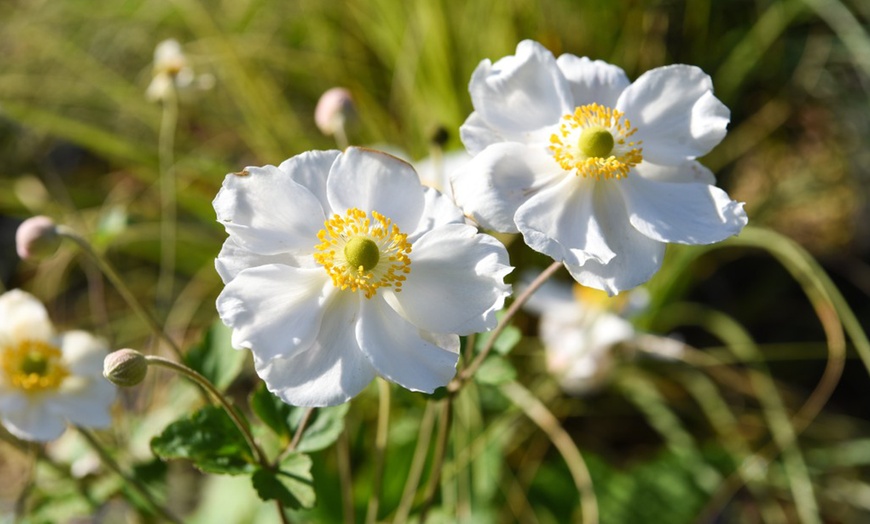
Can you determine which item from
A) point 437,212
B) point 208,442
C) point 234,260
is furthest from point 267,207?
point 208,442

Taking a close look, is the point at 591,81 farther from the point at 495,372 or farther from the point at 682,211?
the point at 495,372

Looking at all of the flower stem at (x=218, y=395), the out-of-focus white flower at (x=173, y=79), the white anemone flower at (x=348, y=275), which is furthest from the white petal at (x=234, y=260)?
the out-of-focus white flower at (x=173, y=79)

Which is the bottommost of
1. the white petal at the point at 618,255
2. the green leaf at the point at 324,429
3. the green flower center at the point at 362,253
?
the green leaf at the point at 324,429

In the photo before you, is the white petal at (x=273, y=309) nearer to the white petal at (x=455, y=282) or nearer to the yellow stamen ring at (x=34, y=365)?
the white petal at (x=455, y=282)

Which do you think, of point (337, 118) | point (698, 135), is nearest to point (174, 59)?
point (337, 118)

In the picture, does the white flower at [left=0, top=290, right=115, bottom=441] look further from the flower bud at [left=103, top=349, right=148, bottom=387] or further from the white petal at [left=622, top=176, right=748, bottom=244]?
the white petal at [left=622, top=176, right=748, bottom=244]

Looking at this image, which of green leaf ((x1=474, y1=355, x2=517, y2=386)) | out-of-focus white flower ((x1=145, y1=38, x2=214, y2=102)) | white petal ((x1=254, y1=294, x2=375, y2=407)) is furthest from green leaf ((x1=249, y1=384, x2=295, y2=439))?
out-of-focus white flower ((x1=145, y1=38, x2=214, y2=102))

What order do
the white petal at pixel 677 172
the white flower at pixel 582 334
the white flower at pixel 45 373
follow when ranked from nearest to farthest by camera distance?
the white petal at pixel 677 172 < the white flower at pixel 45 373 < the white flower at pixel 582 334
